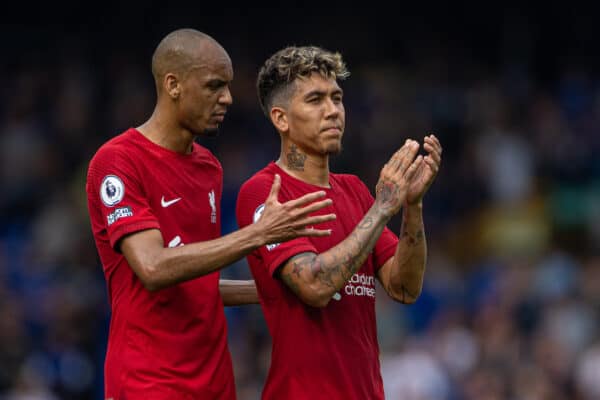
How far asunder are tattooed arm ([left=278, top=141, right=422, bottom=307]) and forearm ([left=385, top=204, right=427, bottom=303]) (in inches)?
13.7

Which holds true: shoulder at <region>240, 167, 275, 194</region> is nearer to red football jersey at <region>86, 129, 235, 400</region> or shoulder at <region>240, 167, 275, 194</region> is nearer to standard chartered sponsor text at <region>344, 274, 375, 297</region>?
red football jersey at <region>86, 129, 235, 400</region>

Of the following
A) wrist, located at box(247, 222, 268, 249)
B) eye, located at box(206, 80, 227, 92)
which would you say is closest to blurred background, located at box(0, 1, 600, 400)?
eye, located at box(206, 80, 227, 92)

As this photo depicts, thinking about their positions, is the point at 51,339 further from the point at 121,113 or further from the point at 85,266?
the point at 121,113

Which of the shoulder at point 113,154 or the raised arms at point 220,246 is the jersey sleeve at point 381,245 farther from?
the shoulder at point 113,154

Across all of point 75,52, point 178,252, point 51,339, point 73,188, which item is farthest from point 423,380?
point 75,52

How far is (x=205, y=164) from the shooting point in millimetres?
5672

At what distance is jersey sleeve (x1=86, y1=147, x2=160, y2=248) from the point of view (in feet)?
16.9

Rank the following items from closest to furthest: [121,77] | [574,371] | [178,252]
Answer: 1. [178,252]
2. [574,371]
3. [121,77]

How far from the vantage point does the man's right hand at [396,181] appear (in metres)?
5.29

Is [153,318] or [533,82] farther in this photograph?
[533,82]

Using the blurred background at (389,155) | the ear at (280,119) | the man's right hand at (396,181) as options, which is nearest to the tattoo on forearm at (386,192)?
the man's right hand at (396,181)

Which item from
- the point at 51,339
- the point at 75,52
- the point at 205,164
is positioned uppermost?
the point at 75,52

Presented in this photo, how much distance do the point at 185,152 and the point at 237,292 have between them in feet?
2.61

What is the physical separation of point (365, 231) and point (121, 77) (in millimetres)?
9693
